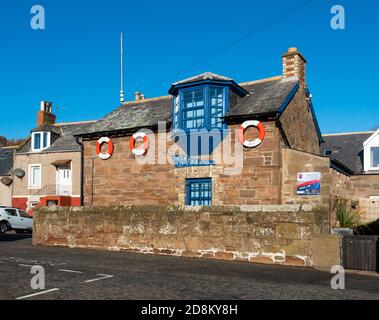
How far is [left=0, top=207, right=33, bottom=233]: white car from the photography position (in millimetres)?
24547

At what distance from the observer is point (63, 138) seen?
36.3m

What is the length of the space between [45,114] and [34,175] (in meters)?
6.10

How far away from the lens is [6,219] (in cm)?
2461

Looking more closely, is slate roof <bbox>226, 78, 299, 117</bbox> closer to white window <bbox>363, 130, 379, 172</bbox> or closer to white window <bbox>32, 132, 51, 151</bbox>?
white window <bbox>363, 130, 379, 172</bbox>

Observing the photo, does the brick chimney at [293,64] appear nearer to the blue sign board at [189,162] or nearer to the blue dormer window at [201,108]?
the blue dormer window at [201,108]

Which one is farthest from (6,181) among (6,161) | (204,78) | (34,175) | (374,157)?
(374,157)

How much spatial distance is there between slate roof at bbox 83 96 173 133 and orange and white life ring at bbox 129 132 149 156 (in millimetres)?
405

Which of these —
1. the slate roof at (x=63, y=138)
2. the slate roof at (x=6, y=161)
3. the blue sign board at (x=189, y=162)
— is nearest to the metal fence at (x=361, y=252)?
the blue sign board at (x=189, y=162)

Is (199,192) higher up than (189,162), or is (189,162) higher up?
(189,162)

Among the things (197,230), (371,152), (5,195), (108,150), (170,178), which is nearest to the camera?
(197,230)

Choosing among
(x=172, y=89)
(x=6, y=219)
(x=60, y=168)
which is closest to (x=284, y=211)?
(x=172, y=89)

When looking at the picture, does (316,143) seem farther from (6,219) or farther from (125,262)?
(6,219)

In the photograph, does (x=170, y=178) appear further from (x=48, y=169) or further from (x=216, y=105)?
(x=48, y=169)

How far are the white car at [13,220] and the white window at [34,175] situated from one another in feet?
32.7
